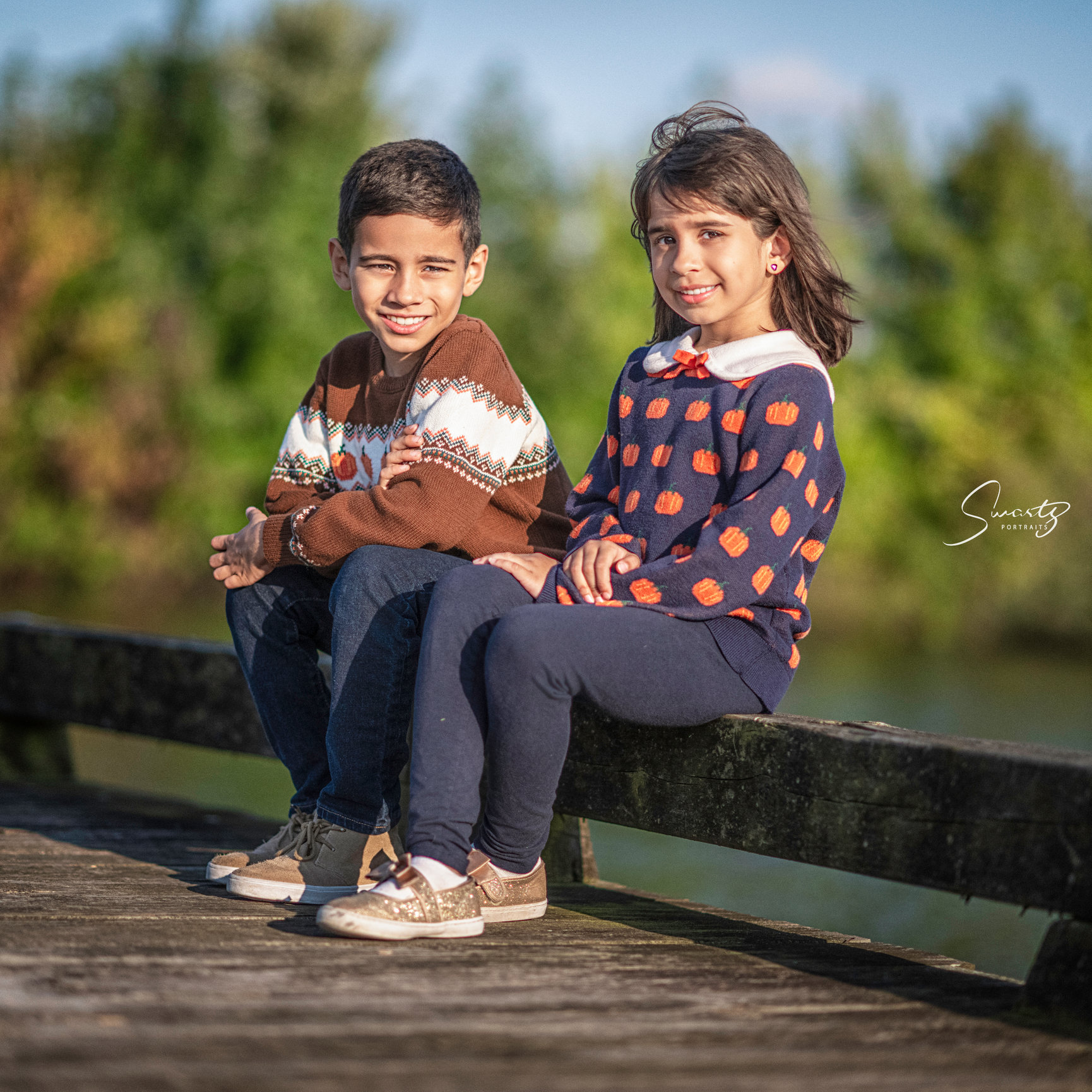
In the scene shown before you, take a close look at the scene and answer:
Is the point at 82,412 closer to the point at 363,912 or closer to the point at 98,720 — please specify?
the point at 98,720

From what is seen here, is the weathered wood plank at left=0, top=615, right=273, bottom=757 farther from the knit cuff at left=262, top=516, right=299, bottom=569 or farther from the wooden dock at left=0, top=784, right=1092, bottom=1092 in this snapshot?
the wooden dock at left=0, top=784, right=1092, bottom=1092

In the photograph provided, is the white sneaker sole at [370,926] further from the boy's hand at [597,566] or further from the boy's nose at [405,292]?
the boy's nose at [405,292]

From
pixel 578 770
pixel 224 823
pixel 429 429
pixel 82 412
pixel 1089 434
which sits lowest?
pixel 224 823

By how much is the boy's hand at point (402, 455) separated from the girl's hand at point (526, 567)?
10.2 inches

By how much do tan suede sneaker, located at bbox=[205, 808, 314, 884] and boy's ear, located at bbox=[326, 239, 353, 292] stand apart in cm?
109

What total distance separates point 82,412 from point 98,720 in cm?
1679

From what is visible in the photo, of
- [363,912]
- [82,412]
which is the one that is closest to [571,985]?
[363,912]

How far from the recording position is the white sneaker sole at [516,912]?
2445 millimetres

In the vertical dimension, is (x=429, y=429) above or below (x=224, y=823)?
above

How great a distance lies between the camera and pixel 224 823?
3.69 m

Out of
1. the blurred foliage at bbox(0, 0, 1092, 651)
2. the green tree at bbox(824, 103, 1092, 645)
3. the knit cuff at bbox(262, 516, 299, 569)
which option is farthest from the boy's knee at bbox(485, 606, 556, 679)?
the green tree at bbox(824, 103, 1092, 645)

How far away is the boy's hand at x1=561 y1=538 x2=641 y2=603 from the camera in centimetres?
245

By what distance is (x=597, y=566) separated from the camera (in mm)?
2465

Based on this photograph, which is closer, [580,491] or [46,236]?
[580,491]
